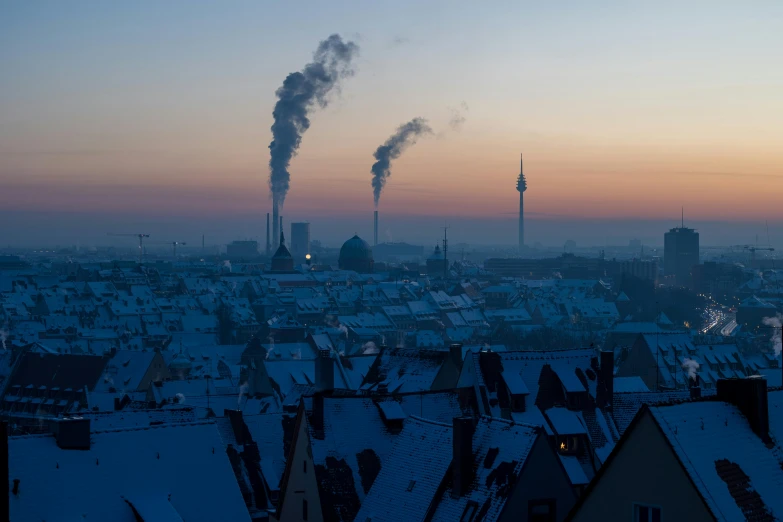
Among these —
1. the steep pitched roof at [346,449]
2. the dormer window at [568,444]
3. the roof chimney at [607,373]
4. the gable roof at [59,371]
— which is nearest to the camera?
the steep pitched roof at [346,449]

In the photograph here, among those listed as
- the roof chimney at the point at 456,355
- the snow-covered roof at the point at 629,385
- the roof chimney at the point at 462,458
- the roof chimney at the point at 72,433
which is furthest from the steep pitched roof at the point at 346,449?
the snow-covered roof at the point at 629,385

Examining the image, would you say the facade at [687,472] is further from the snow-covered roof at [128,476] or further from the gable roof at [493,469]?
the snow-covered roof at [128,476]

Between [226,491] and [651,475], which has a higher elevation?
[651,475]

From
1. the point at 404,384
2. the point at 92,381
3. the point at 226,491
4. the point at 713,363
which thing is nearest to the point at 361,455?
the point at 226,491

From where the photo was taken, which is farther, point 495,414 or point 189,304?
point 189,304

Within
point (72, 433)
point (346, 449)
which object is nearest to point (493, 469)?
point (346, 449)

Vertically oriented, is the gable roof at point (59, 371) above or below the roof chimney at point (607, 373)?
below

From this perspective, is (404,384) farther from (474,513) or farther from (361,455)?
(474,513)

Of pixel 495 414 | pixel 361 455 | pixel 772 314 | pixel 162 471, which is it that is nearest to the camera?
pixel 162 471

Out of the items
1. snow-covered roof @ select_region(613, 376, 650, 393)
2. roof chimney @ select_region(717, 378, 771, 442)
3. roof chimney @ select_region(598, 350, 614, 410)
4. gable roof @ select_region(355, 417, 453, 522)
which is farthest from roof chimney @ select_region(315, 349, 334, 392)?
roof chimney @ select_region(717, 378, 771, 442)
